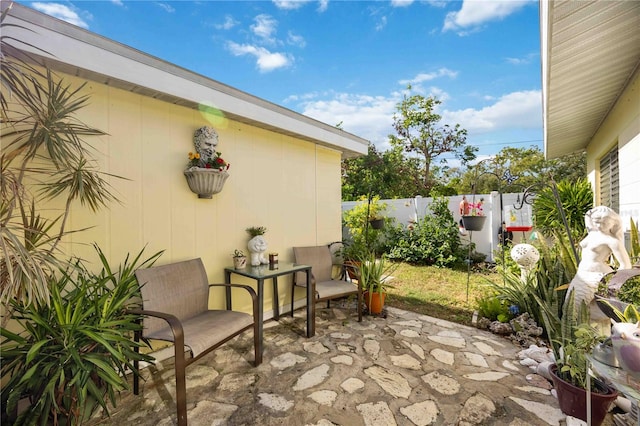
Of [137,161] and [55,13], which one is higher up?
[55,13]

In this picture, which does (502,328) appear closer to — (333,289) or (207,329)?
(333,289)

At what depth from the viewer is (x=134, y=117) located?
257 cm

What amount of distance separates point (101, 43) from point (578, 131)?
293 inches

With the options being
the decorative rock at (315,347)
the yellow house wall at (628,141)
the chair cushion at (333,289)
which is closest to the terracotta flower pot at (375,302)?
the chair cushion at (333,289)

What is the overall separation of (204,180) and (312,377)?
2145mm

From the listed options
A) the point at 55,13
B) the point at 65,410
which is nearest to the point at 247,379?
the point at 65,410

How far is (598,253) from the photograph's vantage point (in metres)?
2.26

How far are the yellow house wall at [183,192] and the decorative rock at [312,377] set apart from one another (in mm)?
1336

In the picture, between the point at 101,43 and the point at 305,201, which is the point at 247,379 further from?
the point at 101,43

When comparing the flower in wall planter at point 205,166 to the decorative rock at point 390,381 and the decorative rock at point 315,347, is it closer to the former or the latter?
the decorative rock at point 315,347

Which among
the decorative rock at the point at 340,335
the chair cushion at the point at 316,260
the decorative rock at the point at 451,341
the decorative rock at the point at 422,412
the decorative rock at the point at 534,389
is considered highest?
the chair cushion at the point at 316,260

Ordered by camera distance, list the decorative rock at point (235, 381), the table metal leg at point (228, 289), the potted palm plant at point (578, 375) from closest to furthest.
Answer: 1. the potted palm plant at point (578, 375)
2. the decorative rock at point (235, 381)
3. the table metal leg at point (228, 289)

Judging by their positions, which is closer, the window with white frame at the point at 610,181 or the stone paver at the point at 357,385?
the stone paver at the point at 357,385

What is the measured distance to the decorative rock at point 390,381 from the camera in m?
2.17
